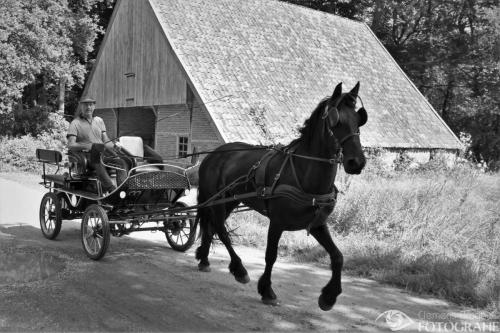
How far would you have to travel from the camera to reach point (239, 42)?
61.7 feet

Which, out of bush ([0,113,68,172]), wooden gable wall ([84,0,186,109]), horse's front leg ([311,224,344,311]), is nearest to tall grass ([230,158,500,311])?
horse's front leg ([311,224,344,311])

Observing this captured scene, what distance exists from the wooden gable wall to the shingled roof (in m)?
0.95

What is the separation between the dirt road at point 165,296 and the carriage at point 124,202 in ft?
1.03

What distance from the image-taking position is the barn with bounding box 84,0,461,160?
1642cm

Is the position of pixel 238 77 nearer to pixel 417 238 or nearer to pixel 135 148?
pixel 135 148

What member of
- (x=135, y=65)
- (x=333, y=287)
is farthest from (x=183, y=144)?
(x=333, y=287)

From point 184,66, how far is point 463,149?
1343 cm

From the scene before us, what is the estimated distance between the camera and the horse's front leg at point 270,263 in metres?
4.85

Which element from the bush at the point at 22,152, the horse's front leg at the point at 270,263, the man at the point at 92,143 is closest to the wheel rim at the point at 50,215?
the man at the point at 92,143

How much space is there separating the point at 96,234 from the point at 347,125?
389cm

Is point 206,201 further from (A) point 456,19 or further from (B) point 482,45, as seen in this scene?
(A) point 456,19

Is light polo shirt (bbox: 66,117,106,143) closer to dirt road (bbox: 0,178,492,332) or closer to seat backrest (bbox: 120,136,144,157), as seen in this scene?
seat backrest (bbox: 120,136,144,157)

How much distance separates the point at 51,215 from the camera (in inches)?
308

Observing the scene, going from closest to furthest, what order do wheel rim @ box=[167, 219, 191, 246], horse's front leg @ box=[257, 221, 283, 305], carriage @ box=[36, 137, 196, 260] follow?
horse's front leg @ box=[257, 221, 283, 305] → carriage @ box=[36, 137, 196, 260] → wheel rim @ box=[167, 219, 191, 246]
